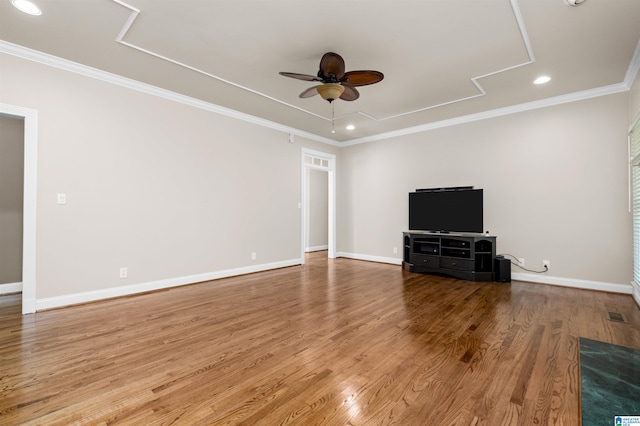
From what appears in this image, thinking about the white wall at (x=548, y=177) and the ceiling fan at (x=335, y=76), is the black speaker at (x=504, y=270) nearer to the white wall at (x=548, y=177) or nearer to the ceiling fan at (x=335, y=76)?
the white wall at (x=548, y=177)

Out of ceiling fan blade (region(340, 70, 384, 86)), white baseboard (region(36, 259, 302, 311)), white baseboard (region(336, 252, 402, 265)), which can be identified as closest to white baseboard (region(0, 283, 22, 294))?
white baseboard (region(36, 259, 302, 311))

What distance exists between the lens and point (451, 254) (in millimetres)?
5043

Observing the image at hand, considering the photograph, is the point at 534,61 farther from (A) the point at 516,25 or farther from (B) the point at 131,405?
(B) the point at 131,405

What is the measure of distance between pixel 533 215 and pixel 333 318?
3.76 metres

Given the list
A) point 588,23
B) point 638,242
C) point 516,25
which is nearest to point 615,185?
point 638,242

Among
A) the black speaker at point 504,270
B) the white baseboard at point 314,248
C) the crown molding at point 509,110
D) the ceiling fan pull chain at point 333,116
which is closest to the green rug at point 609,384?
the black speaker at point 504,270

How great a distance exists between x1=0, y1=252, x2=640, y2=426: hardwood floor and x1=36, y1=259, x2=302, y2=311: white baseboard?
0.49ft

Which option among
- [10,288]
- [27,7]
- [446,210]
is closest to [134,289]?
[10,288]

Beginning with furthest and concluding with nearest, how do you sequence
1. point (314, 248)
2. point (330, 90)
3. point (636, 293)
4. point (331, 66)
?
1. point (314, 248)
2. point (636, 293)
3. point (330, 90)
4. point (331, 66)

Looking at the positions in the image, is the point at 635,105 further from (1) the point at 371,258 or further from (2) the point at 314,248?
(2) the point at 314,248

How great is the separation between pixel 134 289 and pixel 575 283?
20.4 ft

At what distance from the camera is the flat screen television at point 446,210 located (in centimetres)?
497

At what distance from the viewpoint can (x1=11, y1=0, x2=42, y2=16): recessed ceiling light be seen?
7.95 ft

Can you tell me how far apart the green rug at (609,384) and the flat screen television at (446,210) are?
2.71 metres
